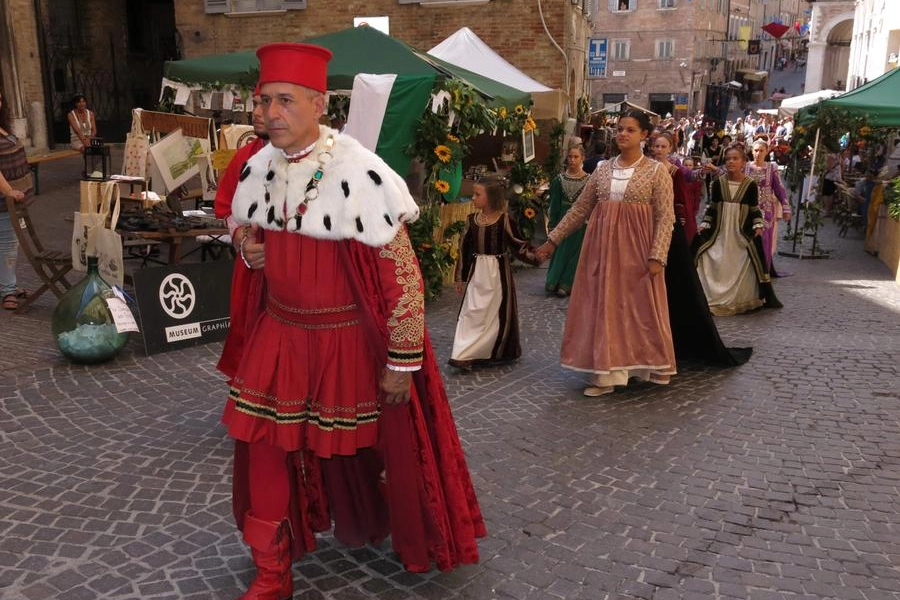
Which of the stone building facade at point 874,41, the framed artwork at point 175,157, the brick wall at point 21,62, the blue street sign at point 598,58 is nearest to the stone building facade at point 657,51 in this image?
the blue street sign at point 598,58

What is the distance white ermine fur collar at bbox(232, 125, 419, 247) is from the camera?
2.96m

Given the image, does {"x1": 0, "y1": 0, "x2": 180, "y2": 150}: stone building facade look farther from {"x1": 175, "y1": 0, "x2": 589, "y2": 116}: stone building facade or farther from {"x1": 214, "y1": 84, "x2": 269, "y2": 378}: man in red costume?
{"x1": 214, "y1": 84, "x2": 269, "y2": 378}: man in red costume

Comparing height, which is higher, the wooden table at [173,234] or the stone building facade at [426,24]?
the stone building facade at [426,24]

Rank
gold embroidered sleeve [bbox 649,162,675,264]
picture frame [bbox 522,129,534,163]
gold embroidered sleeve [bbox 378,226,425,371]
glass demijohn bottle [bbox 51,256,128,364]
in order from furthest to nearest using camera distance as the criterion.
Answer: picture frame [bbox 522,129,534,163] → glass demijohn bottle [bbox 51,256,128,364] → gold embroidered sleeve [bbox 649,162,675,264] → gold embroidered sleeve [bbox 378,226,425,371]

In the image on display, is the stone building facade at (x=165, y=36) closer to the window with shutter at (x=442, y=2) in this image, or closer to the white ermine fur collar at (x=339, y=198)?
the window with shutter at (x=442, y=2)

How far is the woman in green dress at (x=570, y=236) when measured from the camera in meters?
9.71

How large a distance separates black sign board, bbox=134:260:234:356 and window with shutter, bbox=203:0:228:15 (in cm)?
1329

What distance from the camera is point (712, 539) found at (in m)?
4.06

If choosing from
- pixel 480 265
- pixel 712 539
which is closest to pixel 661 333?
pixel 480 265

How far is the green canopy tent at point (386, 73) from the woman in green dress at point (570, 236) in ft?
3.69

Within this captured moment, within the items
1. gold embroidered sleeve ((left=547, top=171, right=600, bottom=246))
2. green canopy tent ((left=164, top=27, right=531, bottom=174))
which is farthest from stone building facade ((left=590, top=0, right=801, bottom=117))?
gold embroidered sleeve ((left=547, top=171, right=600, bottom=246))

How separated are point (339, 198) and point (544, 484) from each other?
2.31 meters

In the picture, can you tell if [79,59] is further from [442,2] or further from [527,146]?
[527,146]

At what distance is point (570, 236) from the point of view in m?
9.86
